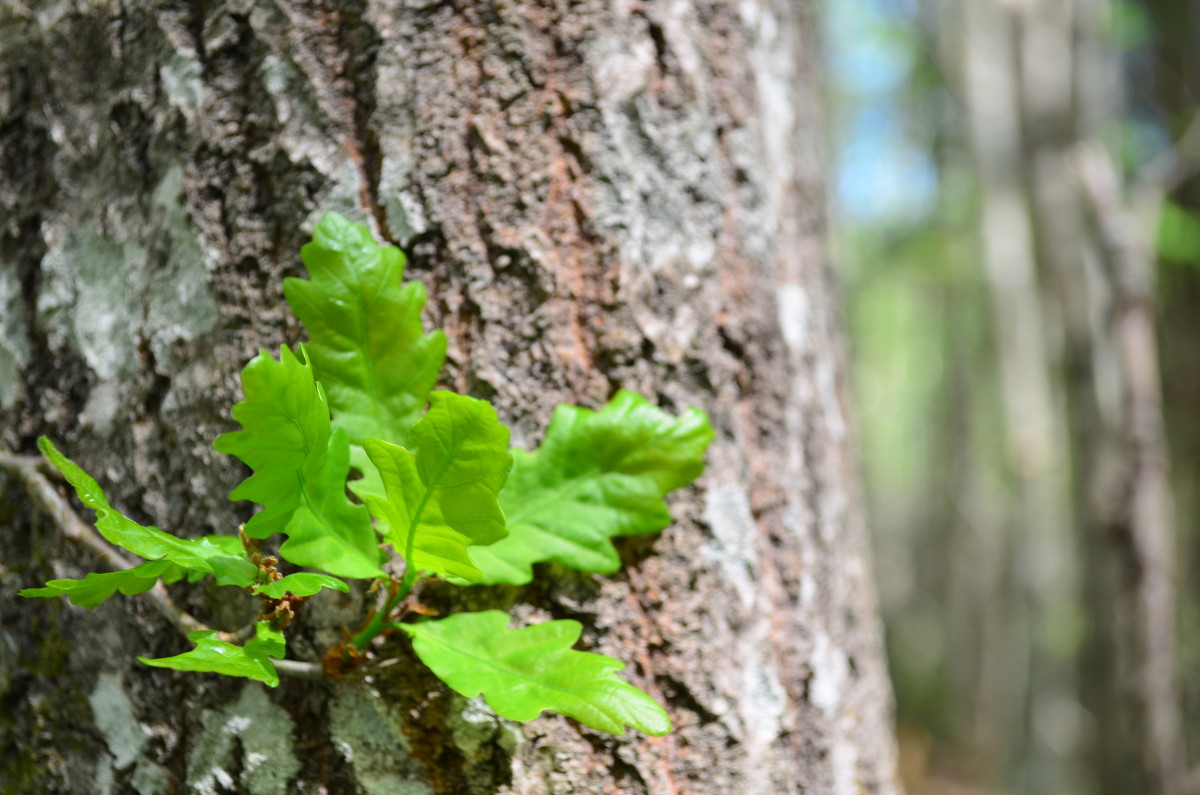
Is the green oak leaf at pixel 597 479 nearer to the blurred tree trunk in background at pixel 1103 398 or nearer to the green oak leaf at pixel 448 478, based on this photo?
the green oak leaf at pixel 448 478

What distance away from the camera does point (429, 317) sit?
0.92 metres

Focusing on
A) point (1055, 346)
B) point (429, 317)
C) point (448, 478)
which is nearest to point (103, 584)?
point (448, 478)

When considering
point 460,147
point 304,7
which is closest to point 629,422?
point 460,147

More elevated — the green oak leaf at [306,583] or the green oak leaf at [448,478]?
the green oak leaf at [448,478]

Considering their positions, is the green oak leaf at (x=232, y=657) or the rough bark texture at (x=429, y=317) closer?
the green oak leaf at (x=232, y=657)

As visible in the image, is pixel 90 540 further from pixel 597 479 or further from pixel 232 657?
pixel 597 479

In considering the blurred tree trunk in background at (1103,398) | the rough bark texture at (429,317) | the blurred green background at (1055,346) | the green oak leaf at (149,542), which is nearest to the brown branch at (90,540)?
the rough bark texture at (429,317)

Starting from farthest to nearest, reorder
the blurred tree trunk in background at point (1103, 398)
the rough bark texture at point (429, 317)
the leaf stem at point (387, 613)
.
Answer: the blurred tree trunk in background at point (1103, 398) → the rough bark texture at point (429, 317) → the leaf stem at point (387, 613)

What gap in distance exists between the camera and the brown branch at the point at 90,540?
2.71 ft

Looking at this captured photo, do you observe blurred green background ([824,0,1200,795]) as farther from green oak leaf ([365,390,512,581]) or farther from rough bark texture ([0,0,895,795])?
green oak leaf ([365,390,512,581])

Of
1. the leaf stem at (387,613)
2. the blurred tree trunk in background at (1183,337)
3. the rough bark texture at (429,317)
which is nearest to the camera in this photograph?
the leaf stem at (387,613)

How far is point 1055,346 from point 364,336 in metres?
4.76

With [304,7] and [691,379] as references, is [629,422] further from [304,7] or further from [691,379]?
[304,7]

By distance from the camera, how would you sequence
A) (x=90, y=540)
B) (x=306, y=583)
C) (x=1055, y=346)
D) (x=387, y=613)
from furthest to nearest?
(x=1055, y=346), (x=90, y=540), (x=387, y=613), (x=306, y=583)
